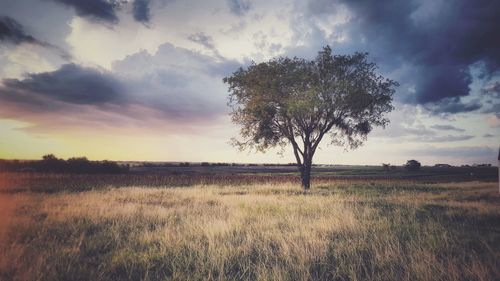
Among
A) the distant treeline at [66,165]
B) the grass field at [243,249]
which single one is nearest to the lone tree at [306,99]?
the grass field at [243,249]

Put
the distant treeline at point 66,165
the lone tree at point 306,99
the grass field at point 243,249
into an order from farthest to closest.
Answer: the distant treeline at point 66,165, the lone tree at point 306,99, the grass field at point 243,249

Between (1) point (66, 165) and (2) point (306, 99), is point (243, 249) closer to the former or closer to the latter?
(2) point (306, 99)

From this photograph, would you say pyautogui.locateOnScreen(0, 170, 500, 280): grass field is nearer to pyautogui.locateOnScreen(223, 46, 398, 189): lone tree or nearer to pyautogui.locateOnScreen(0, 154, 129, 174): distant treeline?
pyautogui.locateOnScreen(223, 46, 398, 189): lone tree

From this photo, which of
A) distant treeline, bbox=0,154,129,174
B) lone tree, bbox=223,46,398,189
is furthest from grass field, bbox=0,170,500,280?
distant treeline, bbox=0,154,129,174

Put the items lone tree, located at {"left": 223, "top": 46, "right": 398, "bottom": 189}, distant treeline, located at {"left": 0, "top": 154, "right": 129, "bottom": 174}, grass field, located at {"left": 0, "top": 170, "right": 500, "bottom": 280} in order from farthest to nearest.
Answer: distant treeline, located at {"left": 0, "top": 154, "right": 129, "bottom": 174} → lone tree, located at {"left": 223, "top": 46, "right": 398, "bottom": 189} → grass field, located at {"left": 0, "top": 170, "right": 500, "bottom": 280}

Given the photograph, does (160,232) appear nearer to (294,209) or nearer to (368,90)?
(294,209)

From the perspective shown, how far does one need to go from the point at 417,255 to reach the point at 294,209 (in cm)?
717

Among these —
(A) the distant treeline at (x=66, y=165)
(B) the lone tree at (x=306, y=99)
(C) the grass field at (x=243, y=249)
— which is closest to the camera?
(C) the grass field at (x=243, y=249)

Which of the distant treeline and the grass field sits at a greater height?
the distant treeline

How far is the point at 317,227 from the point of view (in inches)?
365

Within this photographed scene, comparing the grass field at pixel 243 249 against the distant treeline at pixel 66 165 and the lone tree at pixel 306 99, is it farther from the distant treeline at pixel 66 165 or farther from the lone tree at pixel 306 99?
the distant treeline at pixel 66 165

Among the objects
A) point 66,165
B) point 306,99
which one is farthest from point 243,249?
point 66,165

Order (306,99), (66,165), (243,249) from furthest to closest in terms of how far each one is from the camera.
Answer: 1. (66,165)
2. (306,99)
3. (243,249)

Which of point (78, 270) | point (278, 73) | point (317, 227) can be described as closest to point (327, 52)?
point (278, 73)
